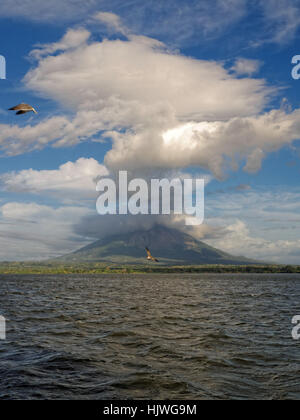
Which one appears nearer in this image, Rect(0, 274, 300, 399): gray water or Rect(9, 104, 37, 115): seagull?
Rect(0, 274, 300, 399): gray water

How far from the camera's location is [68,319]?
42.5 meters

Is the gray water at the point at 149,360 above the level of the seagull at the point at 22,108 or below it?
below

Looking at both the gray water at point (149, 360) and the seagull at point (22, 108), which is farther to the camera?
the seagull at point (22, 108)

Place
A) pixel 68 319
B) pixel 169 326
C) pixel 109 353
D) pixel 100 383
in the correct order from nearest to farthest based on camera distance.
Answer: pixel 100 383 < pixel 109 353 < pixel 169 326 < pixel 68 319

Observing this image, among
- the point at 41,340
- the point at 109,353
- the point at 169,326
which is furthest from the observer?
the point at 169,326

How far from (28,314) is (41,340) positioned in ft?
66.0

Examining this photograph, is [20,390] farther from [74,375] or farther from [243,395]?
[243,395]

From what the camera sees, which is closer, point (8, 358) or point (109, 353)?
point (8, 358)

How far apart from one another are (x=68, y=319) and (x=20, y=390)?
2612 cm

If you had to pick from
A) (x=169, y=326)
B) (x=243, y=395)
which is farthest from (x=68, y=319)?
(x=243, y=395)

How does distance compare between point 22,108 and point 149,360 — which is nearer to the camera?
point 22,108

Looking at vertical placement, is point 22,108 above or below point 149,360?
above

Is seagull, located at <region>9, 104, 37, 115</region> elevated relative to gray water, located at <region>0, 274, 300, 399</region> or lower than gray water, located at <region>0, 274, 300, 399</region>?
elevated

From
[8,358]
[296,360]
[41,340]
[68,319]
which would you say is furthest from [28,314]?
[296,360]
